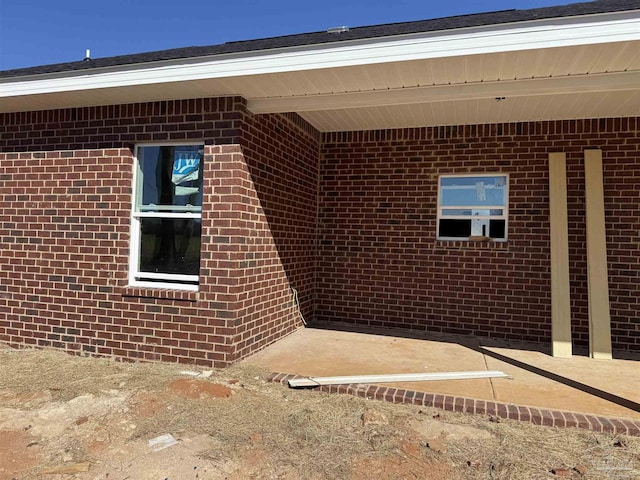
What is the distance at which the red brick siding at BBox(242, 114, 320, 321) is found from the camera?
5676 millimetres

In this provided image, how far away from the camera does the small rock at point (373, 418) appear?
3.66 m

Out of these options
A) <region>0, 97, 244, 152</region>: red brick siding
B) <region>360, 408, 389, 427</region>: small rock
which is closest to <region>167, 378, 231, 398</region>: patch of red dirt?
<region>360, 408, 389, 427</region>: small rock

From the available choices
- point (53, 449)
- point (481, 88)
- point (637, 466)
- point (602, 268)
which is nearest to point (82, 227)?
point (53, 449)

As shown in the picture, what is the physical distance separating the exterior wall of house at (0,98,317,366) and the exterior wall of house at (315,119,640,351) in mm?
1575

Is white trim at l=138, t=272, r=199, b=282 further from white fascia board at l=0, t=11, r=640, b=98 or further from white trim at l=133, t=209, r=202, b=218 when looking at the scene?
white fascia board at l=0, t=11, r=640, b=98

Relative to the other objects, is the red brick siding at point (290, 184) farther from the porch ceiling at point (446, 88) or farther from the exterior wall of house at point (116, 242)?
the porch ceiling at point (446, 88)

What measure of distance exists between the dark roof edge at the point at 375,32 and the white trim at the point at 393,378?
329 cm

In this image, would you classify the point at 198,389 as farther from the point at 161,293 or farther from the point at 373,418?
the point at 373,418

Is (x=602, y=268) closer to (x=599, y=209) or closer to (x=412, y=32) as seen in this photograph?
(x=599, y=209)

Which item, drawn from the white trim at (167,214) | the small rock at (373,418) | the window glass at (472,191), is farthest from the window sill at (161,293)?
the window glass at (472,191)

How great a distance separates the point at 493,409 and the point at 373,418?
1074 mm

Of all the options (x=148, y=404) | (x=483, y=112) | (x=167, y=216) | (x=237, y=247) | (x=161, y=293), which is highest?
(x=483, y=112)

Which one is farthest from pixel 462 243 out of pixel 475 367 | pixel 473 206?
pixel 475 367

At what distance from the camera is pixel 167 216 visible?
5.52m
